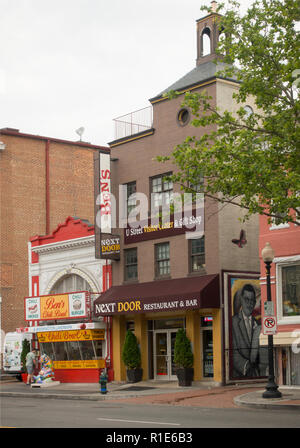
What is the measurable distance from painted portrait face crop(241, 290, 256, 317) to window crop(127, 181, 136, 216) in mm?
6774

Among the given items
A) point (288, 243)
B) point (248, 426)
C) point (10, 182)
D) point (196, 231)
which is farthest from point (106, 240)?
point (248, 426)

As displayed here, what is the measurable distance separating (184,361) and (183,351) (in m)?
0.39

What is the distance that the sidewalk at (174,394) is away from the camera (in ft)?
70.2

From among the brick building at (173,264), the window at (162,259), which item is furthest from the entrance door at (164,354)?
the window at (162,259)

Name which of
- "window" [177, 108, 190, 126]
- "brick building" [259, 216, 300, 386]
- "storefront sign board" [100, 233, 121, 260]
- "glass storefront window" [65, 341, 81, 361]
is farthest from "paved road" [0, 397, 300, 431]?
Result: "window" [177, 108, 190, 126]

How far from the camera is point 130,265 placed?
33406mm

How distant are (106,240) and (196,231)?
199 inches

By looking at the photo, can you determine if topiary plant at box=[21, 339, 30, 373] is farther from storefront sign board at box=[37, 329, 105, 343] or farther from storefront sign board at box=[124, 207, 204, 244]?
storefront sign board at box=[124, 207, 204, 244]

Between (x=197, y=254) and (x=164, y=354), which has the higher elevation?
(x=197, y=254)

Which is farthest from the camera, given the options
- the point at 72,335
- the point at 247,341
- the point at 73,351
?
the point at 73,351

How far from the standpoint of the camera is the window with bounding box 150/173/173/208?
31.9 m

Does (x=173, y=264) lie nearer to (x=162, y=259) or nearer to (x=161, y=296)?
(x=162, y=259)

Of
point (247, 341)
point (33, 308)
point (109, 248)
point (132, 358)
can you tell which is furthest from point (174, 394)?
point (33, 308)

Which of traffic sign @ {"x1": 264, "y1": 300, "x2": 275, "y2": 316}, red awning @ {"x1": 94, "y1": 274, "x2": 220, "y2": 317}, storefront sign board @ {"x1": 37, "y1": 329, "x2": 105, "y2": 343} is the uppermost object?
red awning @ {"x1": 94, "y1": 274, "x2": 220, "y2": 317}
